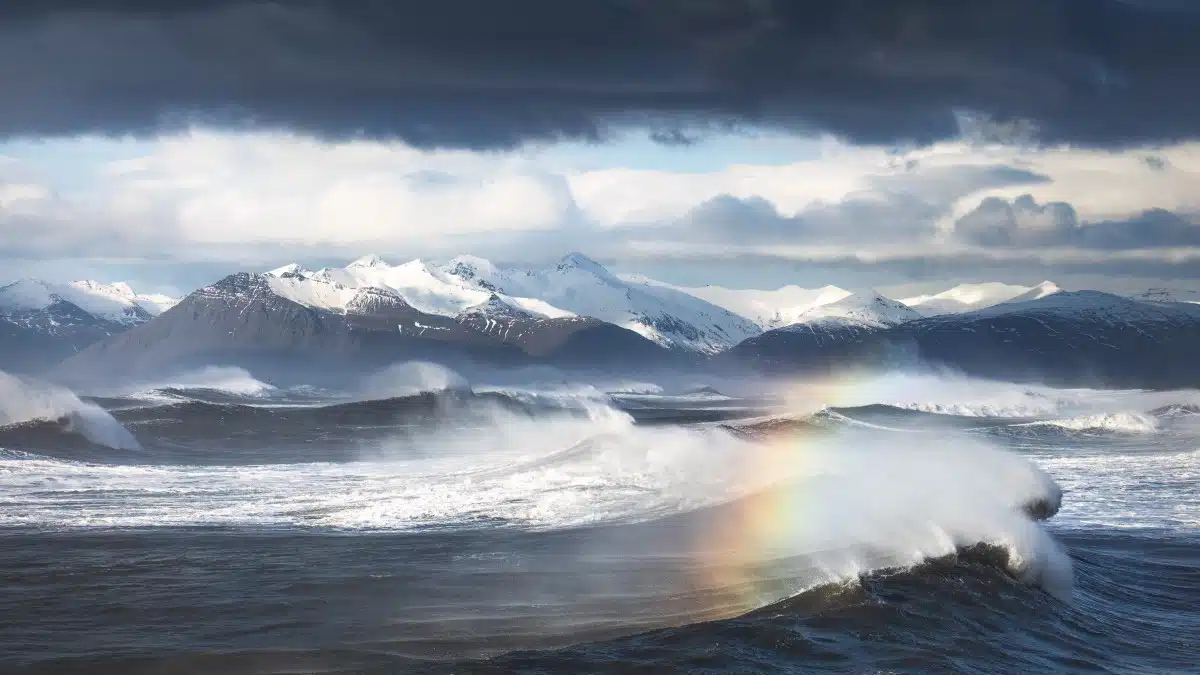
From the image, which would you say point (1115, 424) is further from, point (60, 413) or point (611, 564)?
point (611, 564)

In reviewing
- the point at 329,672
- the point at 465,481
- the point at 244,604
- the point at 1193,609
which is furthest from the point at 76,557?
the point at 1193,609

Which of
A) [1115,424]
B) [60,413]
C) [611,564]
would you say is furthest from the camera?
[1115,424]

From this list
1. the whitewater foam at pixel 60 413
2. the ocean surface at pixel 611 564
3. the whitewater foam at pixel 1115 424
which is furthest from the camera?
the whitewater foam at pixel 1115 424

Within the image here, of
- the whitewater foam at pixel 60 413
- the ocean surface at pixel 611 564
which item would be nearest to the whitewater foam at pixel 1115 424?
the ocean surface at pixel 611 564

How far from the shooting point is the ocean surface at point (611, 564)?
18.9m

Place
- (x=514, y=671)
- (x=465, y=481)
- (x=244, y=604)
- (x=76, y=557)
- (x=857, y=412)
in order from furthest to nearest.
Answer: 1. (x=857, y=412)
2. (x=465, y=481)
3. (x=76, y=557)
4. (x=244, y=604)
5. (x=514, y=671)

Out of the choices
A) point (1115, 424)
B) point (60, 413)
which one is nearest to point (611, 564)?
point (60, 413)

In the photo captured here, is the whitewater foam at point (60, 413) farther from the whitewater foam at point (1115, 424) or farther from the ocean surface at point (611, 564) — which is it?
the whitewater foam at point (1115, 424)

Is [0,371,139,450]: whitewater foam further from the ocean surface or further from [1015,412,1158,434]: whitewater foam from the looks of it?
[1015,412,1158,434]: whitewater foam

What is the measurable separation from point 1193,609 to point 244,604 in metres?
17.1

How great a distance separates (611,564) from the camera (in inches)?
1017

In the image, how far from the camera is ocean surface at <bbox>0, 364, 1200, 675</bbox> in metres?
18.9

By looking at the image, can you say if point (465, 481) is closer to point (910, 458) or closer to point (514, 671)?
point (910, 458)

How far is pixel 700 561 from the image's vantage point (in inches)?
1032
